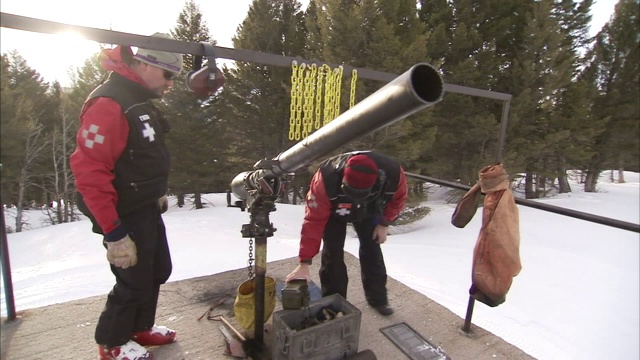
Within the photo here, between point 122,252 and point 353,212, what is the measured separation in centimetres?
172

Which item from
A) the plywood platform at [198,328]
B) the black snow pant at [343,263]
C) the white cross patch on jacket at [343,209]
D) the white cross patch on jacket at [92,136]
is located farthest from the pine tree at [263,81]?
the white cross patch on jacket at [92,136]

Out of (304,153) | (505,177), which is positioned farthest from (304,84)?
(505,177)

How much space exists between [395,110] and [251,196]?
1.55 metres

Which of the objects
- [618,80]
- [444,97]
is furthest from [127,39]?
[618,80]

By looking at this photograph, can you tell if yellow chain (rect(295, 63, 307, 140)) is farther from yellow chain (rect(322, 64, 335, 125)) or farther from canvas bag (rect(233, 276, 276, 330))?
canvas bag (rect(233, 276, 276, 330))

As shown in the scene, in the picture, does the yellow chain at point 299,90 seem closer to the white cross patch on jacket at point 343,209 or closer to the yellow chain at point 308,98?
the yellow chain at point 308,98

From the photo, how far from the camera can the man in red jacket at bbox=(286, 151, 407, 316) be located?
8.30 feet

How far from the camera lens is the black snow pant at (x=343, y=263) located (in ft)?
10.2

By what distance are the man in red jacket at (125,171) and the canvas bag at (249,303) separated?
66cm

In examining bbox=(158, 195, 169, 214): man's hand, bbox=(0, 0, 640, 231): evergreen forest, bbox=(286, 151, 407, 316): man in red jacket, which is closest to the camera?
bbox=(158, 195, 169, 214): man's hand

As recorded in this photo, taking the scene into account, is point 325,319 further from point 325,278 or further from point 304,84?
point 304,84

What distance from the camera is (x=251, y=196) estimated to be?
2.43m

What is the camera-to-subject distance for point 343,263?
3.19 metres

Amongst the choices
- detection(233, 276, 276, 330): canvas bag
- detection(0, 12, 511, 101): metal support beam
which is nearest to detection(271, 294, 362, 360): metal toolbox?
detection(233, 276, 276, 330): canvas bag
